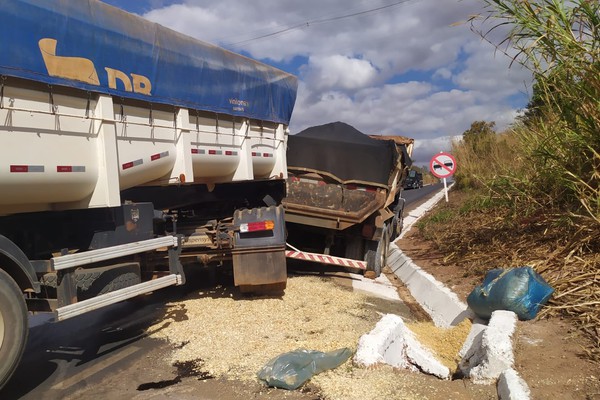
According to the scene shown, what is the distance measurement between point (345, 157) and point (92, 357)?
18.6ft

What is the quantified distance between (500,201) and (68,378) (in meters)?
7.02

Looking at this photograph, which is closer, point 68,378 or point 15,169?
point 15,169

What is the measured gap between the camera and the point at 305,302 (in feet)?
23.7

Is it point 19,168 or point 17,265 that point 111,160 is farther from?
point 17,265

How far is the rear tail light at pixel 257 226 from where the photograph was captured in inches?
273

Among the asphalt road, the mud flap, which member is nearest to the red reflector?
the asphalt road

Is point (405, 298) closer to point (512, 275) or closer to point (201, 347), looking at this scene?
point (512, 275)

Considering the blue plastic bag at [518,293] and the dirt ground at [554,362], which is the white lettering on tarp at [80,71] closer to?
the blue plastic bag at [518,293]

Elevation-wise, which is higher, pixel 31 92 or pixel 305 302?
pixel 31 92

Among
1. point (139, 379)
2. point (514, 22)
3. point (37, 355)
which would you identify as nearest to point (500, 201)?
point (514, 22)

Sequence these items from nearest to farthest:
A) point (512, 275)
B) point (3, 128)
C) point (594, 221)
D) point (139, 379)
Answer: point (3, 128) → point (139, 379) → point (512, 275) → point (594, 221)

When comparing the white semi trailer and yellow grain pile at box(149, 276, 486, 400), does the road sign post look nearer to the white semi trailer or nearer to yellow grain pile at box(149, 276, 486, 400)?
yellow grain pile at box(149, 276, 486, 400)

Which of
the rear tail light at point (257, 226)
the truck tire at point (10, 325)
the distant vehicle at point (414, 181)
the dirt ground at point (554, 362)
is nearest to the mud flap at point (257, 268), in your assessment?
the rear tail light at point (257, 226)

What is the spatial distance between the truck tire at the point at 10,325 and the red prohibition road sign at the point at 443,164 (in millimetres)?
13804
